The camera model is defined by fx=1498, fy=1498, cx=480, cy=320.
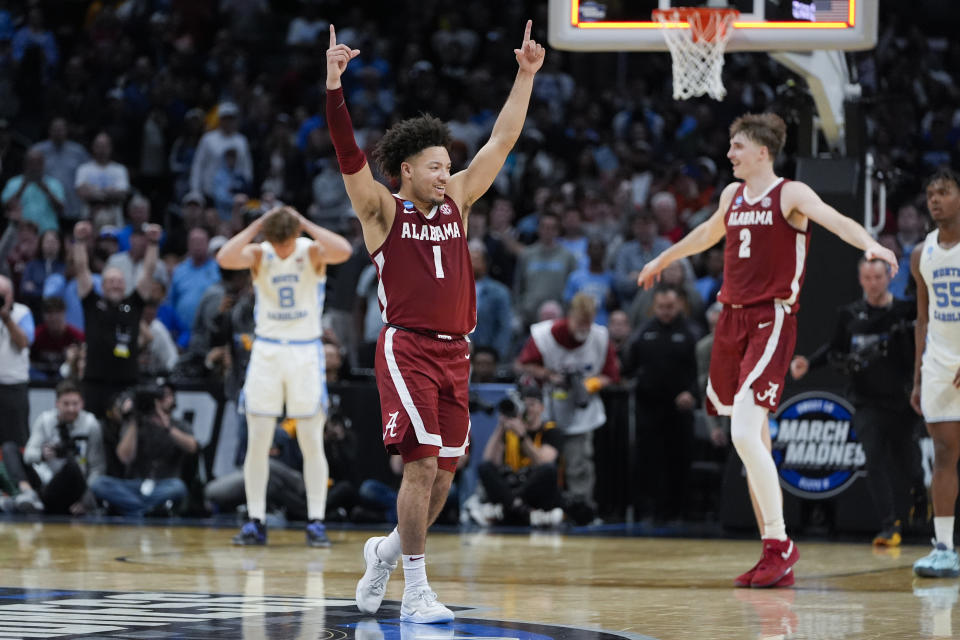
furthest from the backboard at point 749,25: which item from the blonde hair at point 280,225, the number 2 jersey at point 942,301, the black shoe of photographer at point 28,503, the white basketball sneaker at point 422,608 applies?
the black shoe of photographer at point 28,503

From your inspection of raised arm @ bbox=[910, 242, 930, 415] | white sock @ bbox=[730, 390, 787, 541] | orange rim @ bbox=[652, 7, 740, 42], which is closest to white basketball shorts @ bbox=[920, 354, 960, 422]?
raised arm @ bbox=[910, 242, 930, 415]

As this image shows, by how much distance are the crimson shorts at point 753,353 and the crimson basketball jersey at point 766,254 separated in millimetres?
83

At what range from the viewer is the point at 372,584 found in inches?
274

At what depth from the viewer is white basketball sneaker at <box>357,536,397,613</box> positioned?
6.95m

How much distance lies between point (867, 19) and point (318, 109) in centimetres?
1139

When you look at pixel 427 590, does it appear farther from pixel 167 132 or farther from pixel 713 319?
pixel 167 132

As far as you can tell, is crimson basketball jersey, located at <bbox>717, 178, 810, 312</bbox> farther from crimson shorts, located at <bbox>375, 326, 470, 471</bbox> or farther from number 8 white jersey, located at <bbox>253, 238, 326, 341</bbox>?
number 8 white jersey, located at <bbox>253, 238, 326, 341</bbox>

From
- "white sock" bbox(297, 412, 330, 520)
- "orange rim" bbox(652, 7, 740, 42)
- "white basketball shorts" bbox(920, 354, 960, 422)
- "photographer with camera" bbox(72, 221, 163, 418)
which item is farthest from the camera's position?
Result: "photographer with camera" bbox(72, 221, 163, 418)

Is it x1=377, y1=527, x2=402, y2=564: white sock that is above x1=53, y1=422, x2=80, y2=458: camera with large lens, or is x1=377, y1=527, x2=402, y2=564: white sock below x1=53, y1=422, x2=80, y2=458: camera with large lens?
above

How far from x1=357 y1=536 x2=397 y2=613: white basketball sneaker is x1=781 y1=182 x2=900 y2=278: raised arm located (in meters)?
2.88

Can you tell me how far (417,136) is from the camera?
280 inches

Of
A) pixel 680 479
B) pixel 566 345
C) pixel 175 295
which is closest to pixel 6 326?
pixel 175 295

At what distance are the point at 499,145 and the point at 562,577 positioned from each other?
9.77ft

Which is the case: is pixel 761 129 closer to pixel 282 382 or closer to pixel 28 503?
pixel 282 382
